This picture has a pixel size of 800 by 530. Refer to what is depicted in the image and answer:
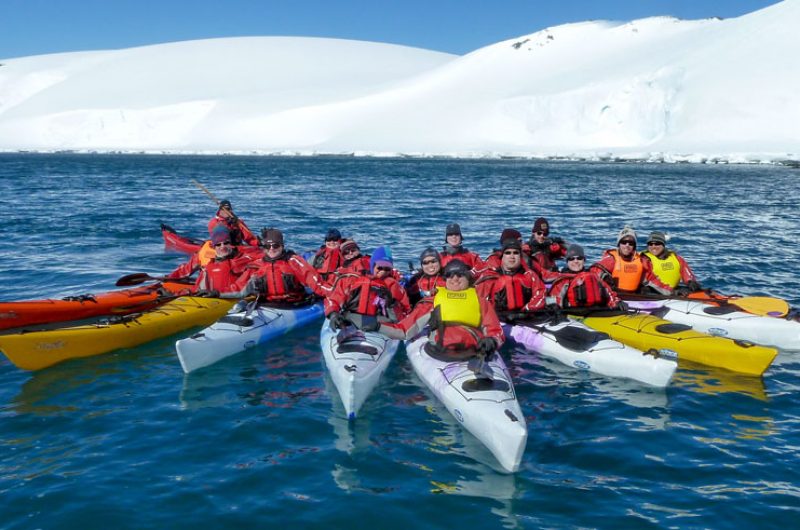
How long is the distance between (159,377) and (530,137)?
275 feet

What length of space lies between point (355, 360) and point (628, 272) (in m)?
6.25

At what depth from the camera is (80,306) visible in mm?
11609

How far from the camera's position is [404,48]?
16325 cm

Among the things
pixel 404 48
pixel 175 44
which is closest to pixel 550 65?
pixel 404 48

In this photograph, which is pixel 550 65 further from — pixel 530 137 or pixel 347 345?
pixel 347 345

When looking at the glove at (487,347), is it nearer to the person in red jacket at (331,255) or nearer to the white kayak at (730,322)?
the white kayak at (730,322)

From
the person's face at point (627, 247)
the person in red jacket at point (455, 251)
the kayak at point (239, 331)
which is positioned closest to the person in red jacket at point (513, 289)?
the person in red jacket at point (455, 251)

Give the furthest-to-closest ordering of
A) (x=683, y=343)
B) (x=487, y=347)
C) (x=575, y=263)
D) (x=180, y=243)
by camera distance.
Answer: (x=180, y=243) < (x=575, y=263) < (x=683, y=343) < (x=487, y=347)

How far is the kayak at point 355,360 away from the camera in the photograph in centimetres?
833

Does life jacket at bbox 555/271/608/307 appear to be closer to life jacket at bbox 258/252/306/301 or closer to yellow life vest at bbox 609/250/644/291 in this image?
yellow life vest at bbox 609/250/644/291

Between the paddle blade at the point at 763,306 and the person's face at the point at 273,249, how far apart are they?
27.2 ft

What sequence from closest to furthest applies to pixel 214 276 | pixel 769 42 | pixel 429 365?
pixel 429 365
pixel 214 276
pixel 769 42

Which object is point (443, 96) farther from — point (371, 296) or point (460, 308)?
point (460, 308)

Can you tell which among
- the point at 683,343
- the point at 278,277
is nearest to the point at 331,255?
the point at 278,277
